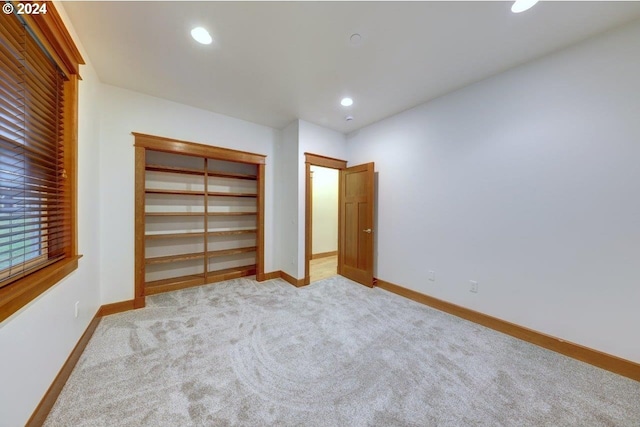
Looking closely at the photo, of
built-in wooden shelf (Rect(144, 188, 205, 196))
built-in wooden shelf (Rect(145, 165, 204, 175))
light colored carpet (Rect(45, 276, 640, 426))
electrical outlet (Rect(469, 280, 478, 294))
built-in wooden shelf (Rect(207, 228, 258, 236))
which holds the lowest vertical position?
light colored carpet (Rect(45, 276, 640, 426))

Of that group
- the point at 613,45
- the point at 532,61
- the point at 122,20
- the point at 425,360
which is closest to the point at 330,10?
the point at 122,20

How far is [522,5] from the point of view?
5.07ft

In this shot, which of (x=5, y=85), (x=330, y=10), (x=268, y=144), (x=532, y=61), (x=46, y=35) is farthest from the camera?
(x=268, y=144)

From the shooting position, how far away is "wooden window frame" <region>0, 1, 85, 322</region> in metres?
1.08

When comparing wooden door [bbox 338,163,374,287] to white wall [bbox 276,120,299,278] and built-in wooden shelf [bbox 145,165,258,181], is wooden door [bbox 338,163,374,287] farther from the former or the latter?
built-in wooden shelf [bbox 145,165,258,181]

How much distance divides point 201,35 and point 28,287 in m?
2.10

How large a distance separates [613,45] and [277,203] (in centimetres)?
404

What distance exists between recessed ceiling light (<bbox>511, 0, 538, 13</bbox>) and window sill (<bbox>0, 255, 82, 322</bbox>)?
3418 mm

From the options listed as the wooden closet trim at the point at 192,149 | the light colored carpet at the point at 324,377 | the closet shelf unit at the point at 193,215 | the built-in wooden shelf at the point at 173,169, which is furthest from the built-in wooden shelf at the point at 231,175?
the light colored carpet at the point at 324,377

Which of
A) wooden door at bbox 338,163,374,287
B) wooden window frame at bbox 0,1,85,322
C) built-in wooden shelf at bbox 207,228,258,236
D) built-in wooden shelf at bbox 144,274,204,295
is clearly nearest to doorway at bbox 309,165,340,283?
wooden door at bbox 338,163,374,287

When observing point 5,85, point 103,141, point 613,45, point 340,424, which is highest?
point 613,45

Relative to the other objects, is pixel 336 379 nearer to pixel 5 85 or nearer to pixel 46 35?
pixel 5 85

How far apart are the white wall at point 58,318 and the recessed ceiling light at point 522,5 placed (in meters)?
3.26

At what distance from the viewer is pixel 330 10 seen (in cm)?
159
